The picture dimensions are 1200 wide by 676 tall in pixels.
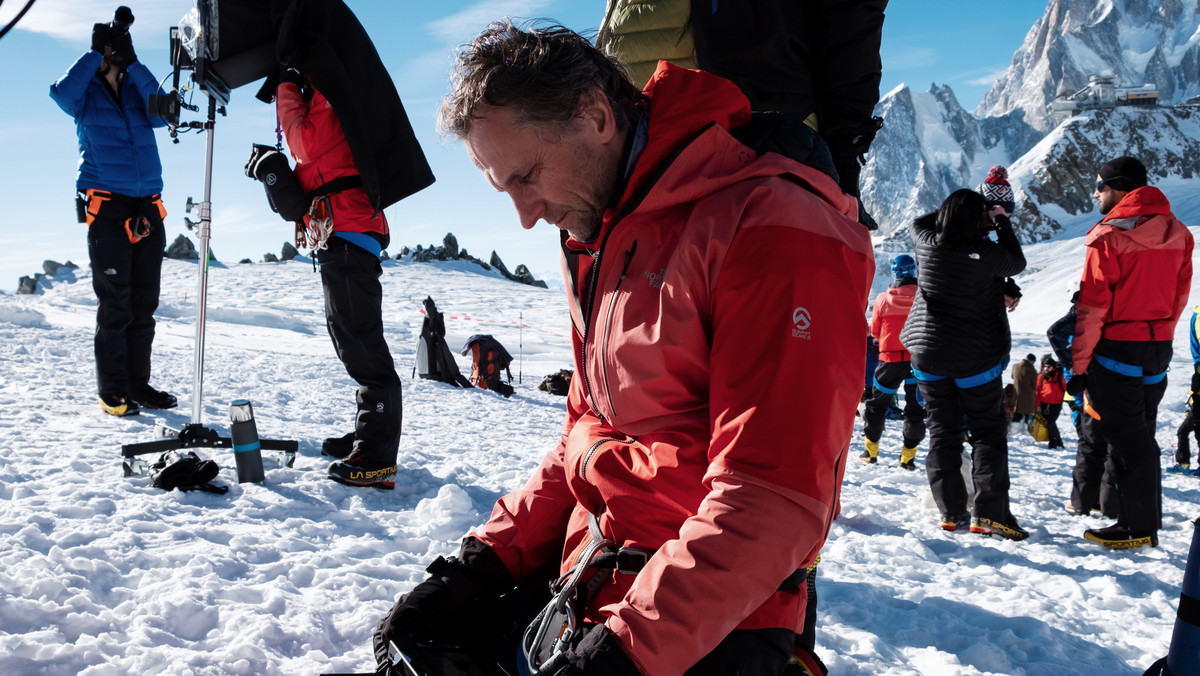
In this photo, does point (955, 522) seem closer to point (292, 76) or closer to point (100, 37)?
point (292, 76)

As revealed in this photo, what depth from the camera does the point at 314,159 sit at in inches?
136

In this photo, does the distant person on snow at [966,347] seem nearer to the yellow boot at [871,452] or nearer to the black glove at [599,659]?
the yellow boot at [871,452]

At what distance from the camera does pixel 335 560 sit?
2.65 meters

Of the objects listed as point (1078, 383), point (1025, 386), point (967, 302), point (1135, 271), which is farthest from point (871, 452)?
point (1025, 386)

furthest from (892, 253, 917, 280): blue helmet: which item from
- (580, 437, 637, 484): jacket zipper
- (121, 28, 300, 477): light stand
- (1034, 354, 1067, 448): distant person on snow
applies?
(580, 437, 637, 484): jacket zipper

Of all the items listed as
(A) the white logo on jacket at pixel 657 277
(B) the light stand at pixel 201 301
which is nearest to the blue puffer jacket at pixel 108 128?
(B) the light stand at pixel 201 301

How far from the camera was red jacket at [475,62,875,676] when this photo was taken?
3.48ft

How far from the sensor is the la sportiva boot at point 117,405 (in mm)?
4613

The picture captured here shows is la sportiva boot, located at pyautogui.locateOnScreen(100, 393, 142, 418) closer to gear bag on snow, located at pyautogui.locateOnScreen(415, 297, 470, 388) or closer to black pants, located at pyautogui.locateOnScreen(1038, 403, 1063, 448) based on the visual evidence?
gear bag on snow, located at pyautogui.locateOnScreen(415, 297, 470, 388)

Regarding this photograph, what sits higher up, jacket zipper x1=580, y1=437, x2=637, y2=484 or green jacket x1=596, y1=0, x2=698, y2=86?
green jacket x1=596, y1=0, x2=698, y2=86

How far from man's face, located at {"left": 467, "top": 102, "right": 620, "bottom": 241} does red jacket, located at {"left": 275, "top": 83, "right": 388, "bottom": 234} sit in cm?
229

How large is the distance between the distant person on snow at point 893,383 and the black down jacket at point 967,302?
7.07ft

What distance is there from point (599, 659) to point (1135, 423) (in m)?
4.25

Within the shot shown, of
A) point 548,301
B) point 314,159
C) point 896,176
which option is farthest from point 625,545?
point 896,176
